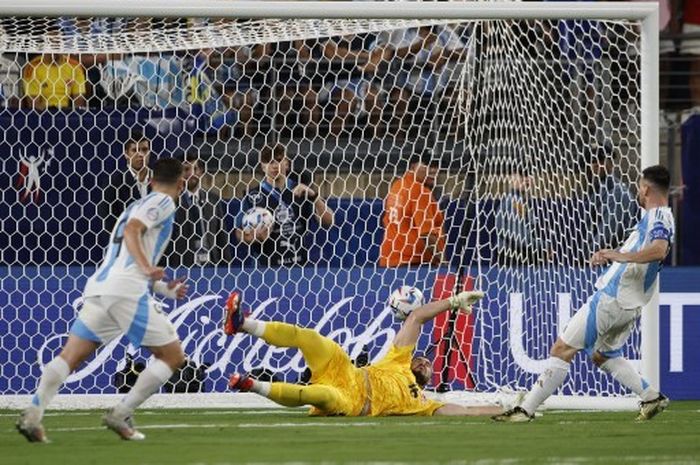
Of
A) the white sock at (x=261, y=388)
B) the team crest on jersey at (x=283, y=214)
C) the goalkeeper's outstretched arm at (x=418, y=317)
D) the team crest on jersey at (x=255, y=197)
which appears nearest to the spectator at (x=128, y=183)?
the team crest on jersey at (x=255, y=197)

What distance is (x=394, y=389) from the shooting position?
11.9 m

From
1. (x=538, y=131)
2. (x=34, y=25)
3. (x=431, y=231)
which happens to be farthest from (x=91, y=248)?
(x=538, y=131)

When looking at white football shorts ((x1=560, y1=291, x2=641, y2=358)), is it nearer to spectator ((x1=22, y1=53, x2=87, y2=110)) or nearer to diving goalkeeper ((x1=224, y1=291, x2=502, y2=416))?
diving goalkeeper ((x1=224, y1=291, x2=502, y2=416))

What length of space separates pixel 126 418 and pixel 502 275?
16.6ft

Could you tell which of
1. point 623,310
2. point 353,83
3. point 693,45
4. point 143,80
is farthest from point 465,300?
point 693,45

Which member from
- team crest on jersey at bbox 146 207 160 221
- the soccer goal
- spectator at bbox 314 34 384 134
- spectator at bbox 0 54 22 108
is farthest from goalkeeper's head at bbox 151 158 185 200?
spectator at bbox 314 34 384 134

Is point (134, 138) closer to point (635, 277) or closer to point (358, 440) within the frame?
point (635, 277)

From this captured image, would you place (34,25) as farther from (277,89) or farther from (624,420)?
(624,420)

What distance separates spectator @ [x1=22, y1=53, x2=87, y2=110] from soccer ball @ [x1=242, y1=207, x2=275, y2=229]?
1.69 m

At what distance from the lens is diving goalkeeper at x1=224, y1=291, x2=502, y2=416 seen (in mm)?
11391

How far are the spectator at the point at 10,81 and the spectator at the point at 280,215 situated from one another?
209cm

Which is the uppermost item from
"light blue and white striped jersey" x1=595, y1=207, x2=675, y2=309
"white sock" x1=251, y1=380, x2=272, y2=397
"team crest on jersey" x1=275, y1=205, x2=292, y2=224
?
"team crest on jersey" x1=275, y1=205, x2=292, y2=224

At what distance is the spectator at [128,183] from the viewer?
13.7 meters

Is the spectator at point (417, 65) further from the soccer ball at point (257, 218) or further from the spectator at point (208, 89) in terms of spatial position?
the soccer ball at point (257, 218)
